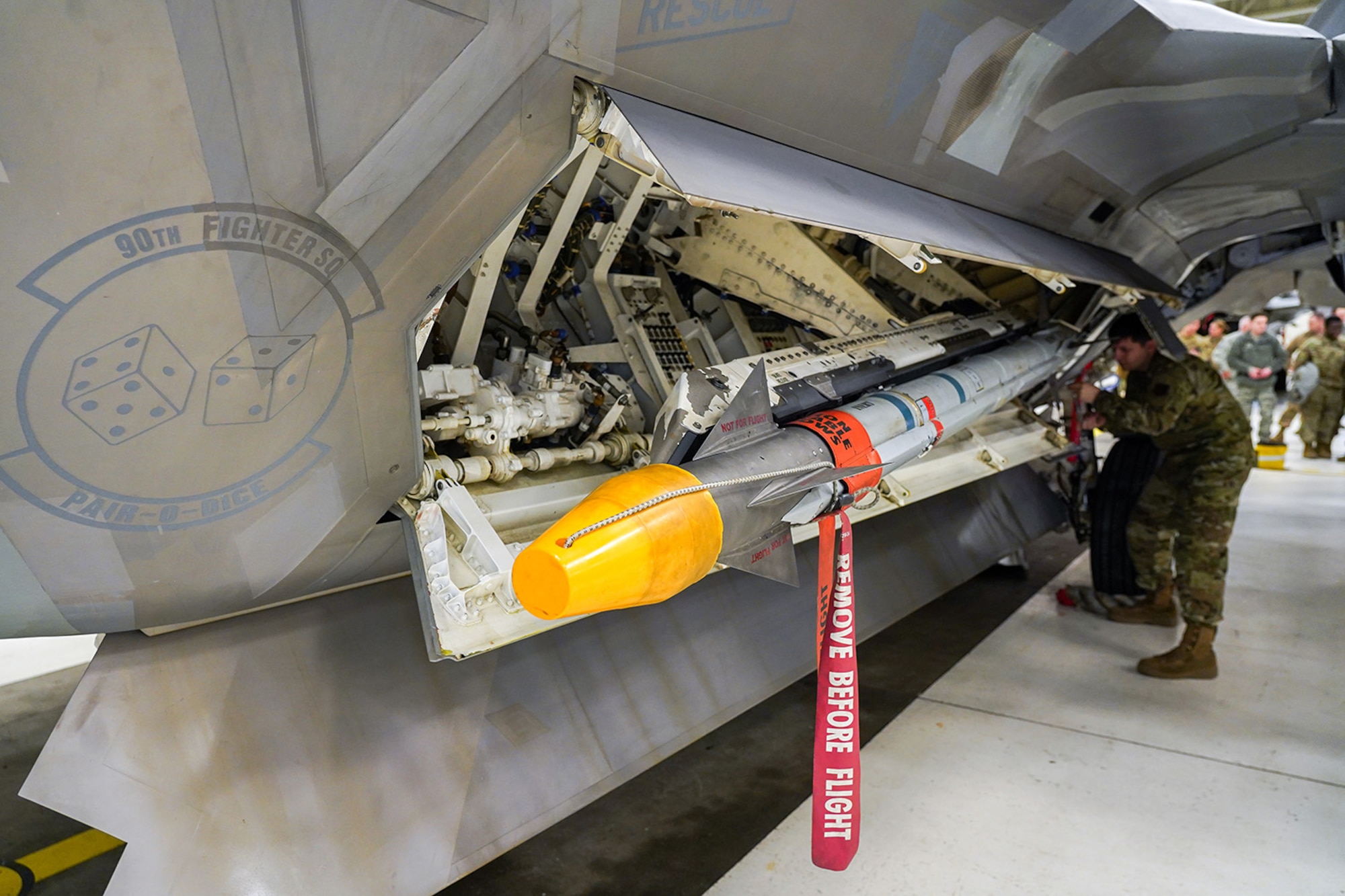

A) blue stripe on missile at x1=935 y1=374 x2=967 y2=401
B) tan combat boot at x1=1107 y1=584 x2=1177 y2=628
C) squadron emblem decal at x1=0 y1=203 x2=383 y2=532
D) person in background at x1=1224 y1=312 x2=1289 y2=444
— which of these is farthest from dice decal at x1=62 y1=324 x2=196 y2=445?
person in background at x1=1224 y1=312 x2=1289 y2=444

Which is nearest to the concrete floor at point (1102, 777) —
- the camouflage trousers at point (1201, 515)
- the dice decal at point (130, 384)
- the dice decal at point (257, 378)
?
the camouflage trousers at point (1201, 515)

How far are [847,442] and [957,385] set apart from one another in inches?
40.9

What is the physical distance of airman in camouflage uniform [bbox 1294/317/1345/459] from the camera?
10.9 m

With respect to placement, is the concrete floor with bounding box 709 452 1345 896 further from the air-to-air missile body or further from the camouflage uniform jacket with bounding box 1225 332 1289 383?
the camouflage uniform jacket with bounding box 1225 332 1289 383

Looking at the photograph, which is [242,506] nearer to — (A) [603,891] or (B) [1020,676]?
(A) [603,891]

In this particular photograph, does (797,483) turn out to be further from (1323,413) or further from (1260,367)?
(1323,413)

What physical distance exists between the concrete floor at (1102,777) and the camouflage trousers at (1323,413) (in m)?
7.66

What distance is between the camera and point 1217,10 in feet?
10.9

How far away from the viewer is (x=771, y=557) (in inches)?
95.5

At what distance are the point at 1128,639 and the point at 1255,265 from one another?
3573 millimetres

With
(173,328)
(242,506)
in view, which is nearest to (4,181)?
(173,328)

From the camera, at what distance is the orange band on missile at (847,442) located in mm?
2570

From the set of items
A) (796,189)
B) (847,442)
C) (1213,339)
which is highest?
(796,189)

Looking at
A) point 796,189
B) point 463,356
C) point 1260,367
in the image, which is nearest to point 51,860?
point 463,356
